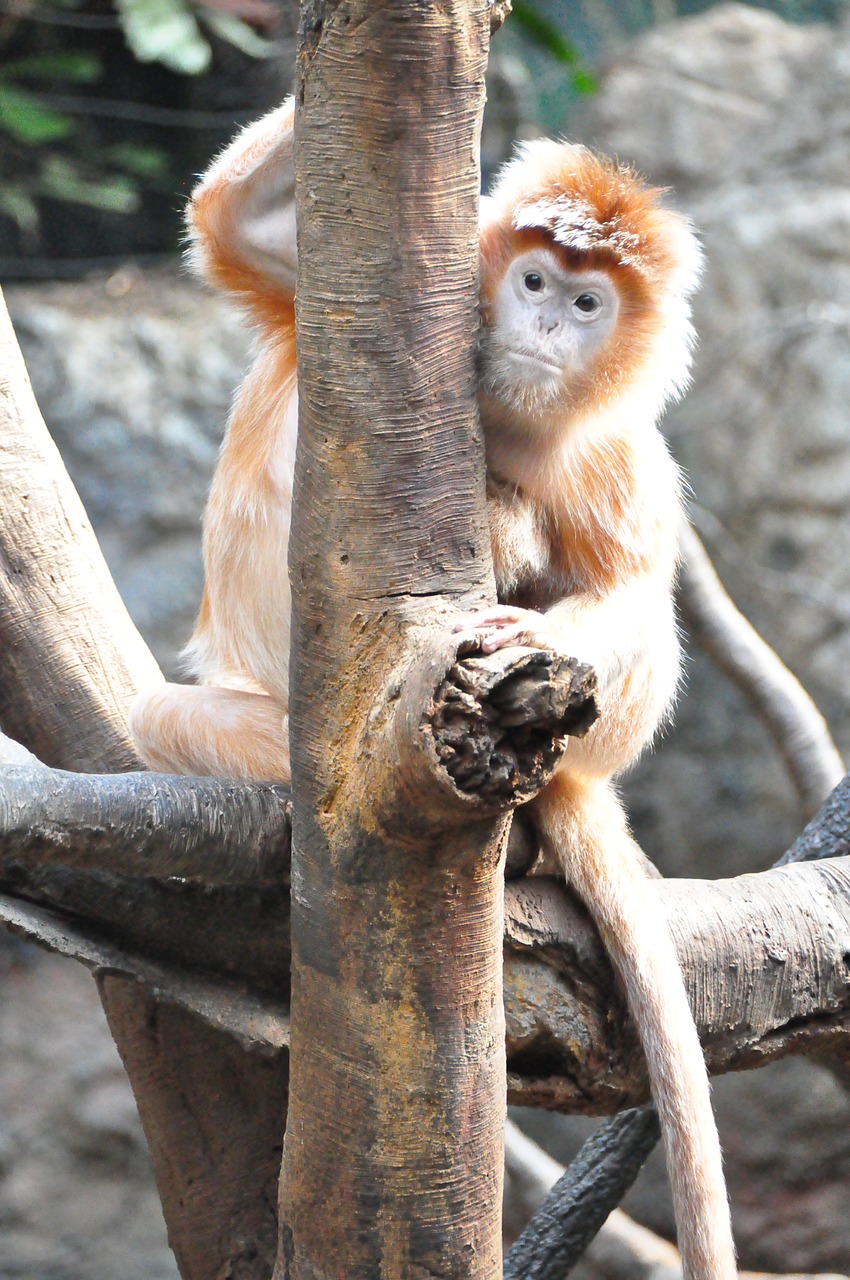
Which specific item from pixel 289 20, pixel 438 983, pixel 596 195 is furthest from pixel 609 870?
pixel 289 20

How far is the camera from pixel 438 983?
130cm

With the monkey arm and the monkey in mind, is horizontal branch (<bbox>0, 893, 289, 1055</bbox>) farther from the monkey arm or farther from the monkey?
the monkey arm

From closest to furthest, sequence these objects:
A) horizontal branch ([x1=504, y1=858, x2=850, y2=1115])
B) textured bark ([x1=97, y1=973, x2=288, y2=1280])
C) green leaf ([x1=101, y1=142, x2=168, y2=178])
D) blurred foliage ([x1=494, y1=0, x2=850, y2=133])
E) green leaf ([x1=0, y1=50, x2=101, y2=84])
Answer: horizontal branch ([x1=504, y1=858, x2=850, y2=1115]) < textured bark ([x1=97, y1=973, x2=288, y2=1280]) < green leaf ([x1=0, y1=50, x2=101, y2=84]) < green leaf ([x1=101, y1=142, x2=168, y2=178]) < blurred foliage ([x1=494, y1=0, x2=850, y2=133])

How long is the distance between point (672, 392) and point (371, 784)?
1.01m

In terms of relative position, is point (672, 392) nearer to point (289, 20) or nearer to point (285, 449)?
point (285, 449)

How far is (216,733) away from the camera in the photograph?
72.7 inches

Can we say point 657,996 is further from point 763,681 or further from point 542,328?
point 763,681

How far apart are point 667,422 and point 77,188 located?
87.0 inches

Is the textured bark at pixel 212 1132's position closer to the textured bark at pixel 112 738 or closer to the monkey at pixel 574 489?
the textured bark at pixel 112 738

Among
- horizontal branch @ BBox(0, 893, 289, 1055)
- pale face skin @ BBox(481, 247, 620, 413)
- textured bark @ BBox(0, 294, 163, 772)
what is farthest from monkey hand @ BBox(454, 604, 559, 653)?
textured bark @ BBox(0, 294, 163, 772)

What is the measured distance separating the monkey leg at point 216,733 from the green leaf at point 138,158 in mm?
3174

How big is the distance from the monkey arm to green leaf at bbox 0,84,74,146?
2.62 metres

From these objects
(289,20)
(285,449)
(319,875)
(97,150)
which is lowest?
(319,875)

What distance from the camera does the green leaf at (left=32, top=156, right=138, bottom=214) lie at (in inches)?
173
